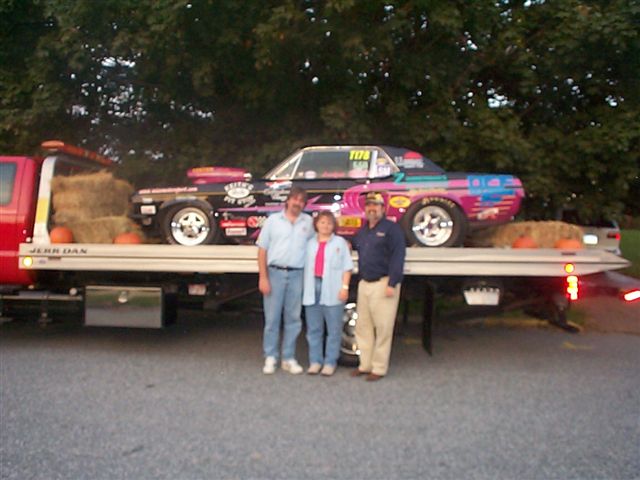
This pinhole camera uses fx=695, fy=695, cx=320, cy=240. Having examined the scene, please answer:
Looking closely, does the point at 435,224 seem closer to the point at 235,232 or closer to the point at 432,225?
the point at 432,225

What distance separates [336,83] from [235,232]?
11.5 ft

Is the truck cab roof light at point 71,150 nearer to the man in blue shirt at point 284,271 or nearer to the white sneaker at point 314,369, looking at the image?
the man in blue shirt at point 284,271

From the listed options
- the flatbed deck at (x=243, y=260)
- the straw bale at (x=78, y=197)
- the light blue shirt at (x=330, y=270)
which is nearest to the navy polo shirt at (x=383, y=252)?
the light blue shirt at (x=330, y=270)

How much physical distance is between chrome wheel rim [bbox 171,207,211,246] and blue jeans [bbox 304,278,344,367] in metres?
1.77

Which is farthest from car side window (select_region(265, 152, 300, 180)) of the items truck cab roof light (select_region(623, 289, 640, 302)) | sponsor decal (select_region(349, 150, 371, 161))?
truck cab roof light (select_region(623, 289, 640, 302))

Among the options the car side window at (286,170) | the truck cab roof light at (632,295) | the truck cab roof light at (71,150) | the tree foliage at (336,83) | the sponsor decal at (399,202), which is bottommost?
the truck cab roof light at (632,295)

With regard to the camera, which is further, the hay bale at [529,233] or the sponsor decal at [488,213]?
the sponsor decal at [488,213]

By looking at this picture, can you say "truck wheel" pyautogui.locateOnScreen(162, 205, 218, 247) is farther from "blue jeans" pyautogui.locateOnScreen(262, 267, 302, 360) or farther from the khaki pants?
the khaki pants

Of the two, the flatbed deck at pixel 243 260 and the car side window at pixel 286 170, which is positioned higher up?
the car side window at pixel 286 170

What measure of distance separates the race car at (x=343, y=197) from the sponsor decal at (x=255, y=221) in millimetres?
11

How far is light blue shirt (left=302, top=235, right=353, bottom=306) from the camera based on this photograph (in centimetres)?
645

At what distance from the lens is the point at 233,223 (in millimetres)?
7688

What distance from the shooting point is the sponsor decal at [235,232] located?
769 cm

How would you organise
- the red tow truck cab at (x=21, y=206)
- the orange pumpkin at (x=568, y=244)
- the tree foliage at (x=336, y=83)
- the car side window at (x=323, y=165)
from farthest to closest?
1. the tree foliage at (x=336, y=83)
2. the car side window at (x=323, y=165)
3. the red tow truck cab at (x=21, y=206)
4. the orange pumpkin at (x=568, y=244)
